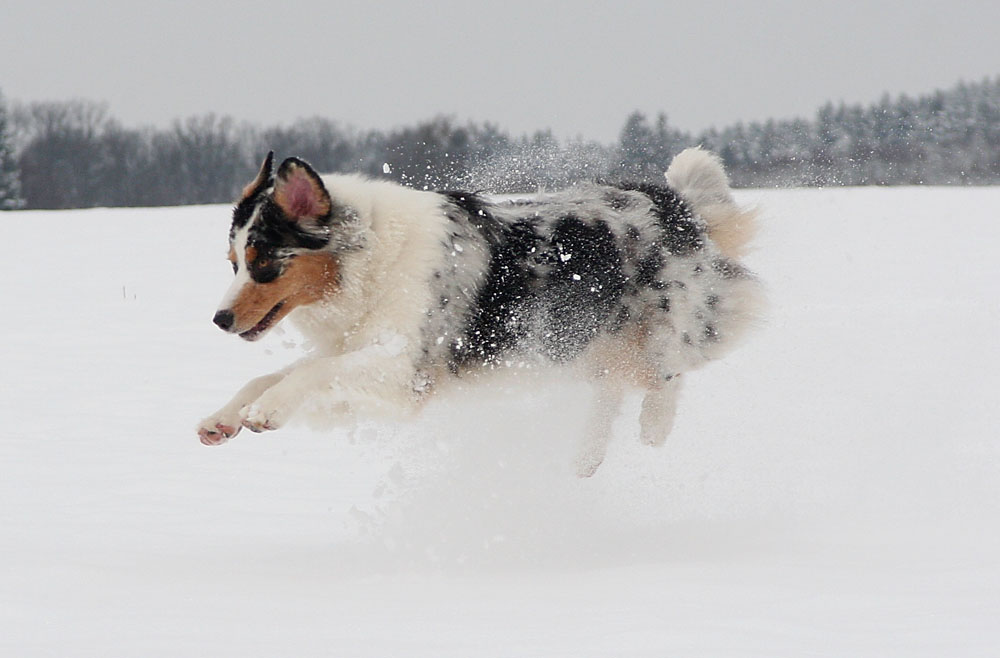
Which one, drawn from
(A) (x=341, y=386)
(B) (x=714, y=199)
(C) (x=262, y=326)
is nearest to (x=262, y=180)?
(C) (x=262, y=326)

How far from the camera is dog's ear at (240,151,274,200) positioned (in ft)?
14.5

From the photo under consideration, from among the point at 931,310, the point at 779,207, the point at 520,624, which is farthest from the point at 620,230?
the point at 931,310

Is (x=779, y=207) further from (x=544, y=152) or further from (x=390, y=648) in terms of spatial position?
(x=390, y=648)

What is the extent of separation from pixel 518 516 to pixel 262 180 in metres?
1.93

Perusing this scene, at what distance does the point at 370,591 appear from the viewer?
3.94m

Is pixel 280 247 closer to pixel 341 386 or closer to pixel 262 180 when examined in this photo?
pixel 262 180

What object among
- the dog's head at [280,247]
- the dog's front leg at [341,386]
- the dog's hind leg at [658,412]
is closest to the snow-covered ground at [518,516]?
the dog's hind leg at [658,412]

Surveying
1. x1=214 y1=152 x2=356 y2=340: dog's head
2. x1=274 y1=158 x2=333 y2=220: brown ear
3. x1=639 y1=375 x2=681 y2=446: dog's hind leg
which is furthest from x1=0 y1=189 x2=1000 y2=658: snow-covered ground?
x1=274 y1=158 x2=333 y2=220: brown ear

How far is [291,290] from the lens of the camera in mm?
4406

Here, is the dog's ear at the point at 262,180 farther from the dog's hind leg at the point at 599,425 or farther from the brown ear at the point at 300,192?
the dog's hind leg at the point at 599,425

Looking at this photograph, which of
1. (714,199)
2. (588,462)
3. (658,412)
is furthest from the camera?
(714,199)

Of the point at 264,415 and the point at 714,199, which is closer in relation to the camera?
the point at 264,415

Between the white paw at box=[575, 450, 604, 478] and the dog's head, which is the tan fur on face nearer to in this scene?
the dog's head

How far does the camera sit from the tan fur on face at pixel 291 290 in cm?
427
